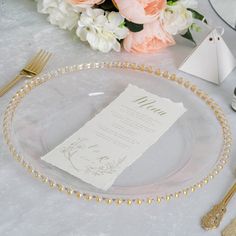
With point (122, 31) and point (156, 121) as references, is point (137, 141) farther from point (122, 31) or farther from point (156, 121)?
point (122, 31)

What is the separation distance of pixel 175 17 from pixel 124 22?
0.09m

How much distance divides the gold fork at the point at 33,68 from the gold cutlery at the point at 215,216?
381mm

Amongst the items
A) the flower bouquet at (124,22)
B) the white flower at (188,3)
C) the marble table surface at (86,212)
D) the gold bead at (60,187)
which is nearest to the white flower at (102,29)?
the flower bouquet at (124,22)

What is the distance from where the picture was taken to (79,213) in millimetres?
711

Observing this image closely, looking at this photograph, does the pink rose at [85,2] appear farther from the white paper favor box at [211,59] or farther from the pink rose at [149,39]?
the white paper favor box at [211,59]

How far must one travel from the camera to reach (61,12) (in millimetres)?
1024

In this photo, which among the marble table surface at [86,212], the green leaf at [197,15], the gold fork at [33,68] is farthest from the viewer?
the green leaf at [197,15]

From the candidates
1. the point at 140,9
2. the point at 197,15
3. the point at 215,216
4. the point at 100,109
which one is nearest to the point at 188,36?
the point at 197,15

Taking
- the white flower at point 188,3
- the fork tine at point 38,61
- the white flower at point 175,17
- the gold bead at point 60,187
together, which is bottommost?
the fork tine at point 38,61

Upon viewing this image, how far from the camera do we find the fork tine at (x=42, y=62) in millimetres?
948

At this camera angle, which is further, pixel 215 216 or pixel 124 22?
pixel 124 22

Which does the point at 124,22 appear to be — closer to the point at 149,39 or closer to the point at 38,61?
the point at 149,39

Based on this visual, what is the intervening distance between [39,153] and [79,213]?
0.11 metres

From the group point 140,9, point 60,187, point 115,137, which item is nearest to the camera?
point 60,187
